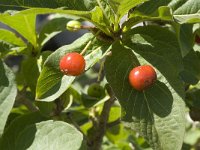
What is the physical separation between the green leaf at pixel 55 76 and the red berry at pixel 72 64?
0.17ft

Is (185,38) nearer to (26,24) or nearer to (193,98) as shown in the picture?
(193,98)

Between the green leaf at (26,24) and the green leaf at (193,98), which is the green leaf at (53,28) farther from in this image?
the green leaf at (193,98)

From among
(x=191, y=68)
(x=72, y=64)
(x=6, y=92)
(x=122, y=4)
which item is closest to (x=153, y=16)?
(x=122, y=4)

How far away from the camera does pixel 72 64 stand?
4.82 feet

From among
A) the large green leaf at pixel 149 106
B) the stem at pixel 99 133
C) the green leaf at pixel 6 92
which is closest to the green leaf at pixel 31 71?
the green leaf at pixel 6 92

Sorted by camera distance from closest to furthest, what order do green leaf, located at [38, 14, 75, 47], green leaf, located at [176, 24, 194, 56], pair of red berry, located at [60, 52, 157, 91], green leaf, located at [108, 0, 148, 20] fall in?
green leaf, located at [108, 0, 148, 20], pair of red berry, located at [60, 52, 157, 91], green leaf, located at [176, 24, 194, 56], green leaf, located at [38, 14, 75, 47]

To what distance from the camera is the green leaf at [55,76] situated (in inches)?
62.3

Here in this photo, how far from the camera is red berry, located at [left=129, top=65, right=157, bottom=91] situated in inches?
58.9

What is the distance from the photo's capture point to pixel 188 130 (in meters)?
3.04

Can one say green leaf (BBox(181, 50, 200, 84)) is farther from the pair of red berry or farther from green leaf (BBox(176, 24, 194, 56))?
the pair of red berry

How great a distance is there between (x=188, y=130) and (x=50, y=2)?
1713mm

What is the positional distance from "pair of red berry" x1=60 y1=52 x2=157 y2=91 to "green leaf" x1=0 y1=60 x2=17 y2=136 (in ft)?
0.81

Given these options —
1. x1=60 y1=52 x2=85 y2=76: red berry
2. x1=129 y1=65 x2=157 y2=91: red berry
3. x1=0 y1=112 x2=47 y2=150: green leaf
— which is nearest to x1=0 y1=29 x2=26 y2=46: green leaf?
x1=0 y1=112 x2=47 y2=150: green leaf

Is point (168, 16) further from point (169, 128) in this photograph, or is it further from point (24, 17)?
point (24, 17)
